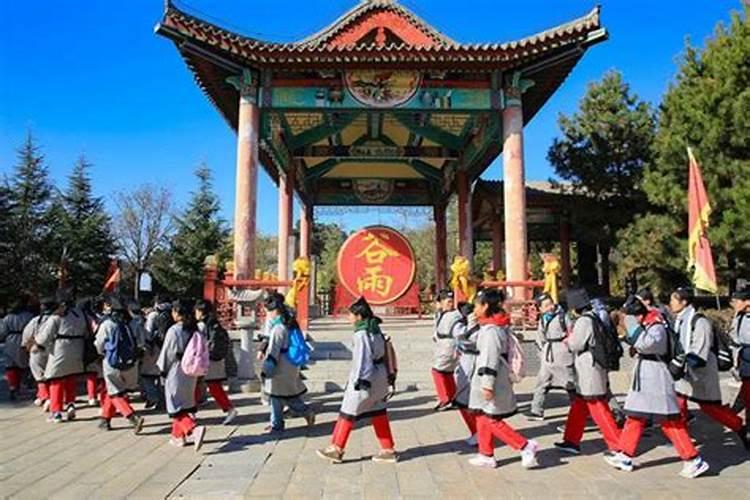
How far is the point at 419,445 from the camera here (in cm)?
580

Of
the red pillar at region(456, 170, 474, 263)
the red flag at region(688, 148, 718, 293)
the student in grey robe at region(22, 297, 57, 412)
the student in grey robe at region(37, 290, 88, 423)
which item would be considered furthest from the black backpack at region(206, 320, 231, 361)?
the red pillar at region(456, 170, 474, 263)

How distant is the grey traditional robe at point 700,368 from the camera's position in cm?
553

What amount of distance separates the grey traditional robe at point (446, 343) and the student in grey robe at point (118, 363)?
3621 mm

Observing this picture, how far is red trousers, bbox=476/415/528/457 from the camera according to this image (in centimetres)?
491

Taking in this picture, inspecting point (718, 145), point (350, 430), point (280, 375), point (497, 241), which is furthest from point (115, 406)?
point (497, 241)

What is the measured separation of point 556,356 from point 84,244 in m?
25.2

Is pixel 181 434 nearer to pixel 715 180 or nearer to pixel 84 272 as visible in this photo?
pixel 715 180

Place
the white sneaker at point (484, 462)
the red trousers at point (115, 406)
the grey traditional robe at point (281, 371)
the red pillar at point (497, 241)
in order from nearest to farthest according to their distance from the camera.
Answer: the white sneaker at point (484, 462)
the grey traditional robe at point (281, 371)
the red trousers at point (115, 406)
the red pillar at point (497, 241)

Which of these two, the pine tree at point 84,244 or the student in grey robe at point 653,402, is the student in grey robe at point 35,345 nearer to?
the student in grey robe at point 653,402

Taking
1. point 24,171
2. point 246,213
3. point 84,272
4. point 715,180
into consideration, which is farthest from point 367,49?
point 24,171

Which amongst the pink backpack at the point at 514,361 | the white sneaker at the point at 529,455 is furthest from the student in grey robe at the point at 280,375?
the white sneaker at the point at 529,455

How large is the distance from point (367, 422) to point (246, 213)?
6.18 meters

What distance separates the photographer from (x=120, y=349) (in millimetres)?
6512

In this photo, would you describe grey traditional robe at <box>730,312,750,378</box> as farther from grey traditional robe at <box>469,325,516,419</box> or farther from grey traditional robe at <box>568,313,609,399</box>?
grey traditional robe at <box>469,325,516,419</box>
